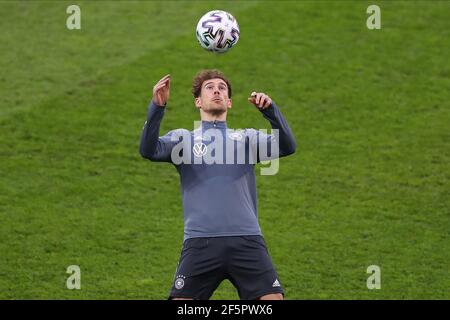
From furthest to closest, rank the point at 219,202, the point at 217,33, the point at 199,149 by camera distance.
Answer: the point at 217,33, the point at 199,149, the point at 219,202

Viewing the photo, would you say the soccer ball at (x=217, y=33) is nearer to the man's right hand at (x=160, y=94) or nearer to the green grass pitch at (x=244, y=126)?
the man's right hand at (x=160, y=94)

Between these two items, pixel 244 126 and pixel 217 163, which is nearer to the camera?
pixel 217 163

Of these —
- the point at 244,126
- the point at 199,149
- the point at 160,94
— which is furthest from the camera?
the point at 244,126

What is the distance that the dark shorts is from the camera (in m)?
7.34

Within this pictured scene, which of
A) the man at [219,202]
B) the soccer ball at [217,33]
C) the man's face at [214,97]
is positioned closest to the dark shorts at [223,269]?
the man at [219,202]

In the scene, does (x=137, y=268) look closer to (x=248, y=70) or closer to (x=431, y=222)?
(x=431, y=222)

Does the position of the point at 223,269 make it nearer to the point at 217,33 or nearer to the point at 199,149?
the point at 199,149

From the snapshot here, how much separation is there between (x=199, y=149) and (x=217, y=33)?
4.61ft

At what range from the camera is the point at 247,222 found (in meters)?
7.43

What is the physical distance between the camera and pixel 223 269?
7367mm

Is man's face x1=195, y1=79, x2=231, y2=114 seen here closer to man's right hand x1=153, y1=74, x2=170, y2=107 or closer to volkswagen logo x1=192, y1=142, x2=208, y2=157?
volkswagen logo x1=192, y1=142, x2=208, y2=157

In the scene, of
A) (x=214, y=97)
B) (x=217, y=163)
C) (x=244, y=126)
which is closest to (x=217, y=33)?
(x=214, y=97)

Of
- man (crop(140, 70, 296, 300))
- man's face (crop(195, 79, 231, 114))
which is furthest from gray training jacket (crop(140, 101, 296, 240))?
man's face (crop(195, 79, 231, 114))
